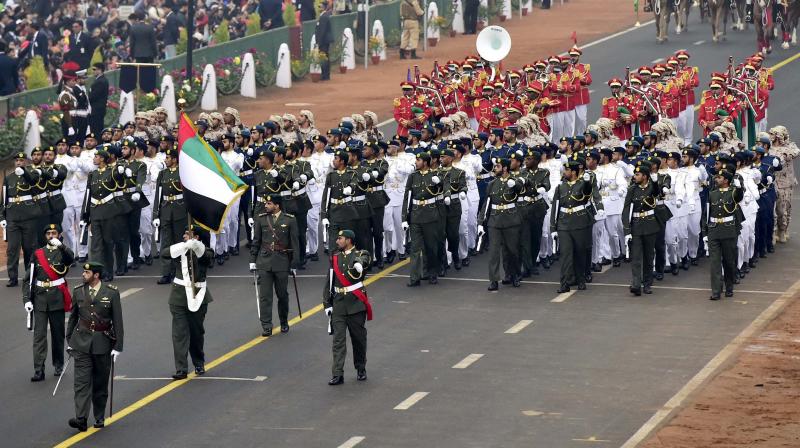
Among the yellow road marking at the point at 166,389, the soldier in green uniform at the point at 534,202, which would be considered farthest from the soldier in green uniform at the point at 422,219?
the yellow road marking at the point at 166,389

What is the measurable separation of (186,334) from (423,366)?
2878 mm

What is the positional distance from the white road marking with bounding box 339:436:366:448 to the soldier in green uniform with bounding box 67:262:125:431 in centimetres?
281

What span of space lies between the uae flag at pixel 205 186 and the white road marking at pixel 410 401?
3.11 meters

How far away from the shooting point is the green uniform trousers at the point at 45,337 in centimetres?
2394

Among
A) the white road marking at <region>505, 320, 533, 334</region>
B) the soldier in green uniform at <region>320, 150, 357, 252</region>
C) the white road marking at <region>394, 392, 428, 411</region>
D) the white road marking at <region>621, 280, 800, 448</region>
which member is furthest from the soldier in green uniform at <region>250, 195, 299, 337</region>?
the white road marking at <region>621, 280, 800, 448</region>

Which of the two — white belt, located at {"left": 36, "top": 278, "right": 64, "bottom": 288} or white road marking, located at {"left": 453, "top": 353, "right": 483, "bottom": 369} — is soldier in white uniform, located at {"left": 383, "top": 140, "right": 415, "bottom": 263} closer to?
white road marking, located at {"left": 453, "top": 353, "right": 483, "bottom": 369}

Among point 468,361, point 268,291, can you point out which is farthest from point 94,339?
point 468,361

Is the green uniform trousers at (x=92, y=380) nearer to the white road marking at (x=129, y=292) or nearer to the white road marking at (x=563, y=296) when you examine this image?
the white road marking at (x=129, y=292)

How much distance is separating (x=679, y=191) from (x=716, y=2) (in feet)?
78.9

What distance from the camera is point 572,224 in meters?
28.5

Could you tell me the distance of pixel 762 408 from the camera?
73.5 feet

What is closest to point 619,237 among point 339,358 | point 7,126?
point 339,358

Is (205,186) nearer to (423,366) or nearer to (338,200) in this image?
(423,366)

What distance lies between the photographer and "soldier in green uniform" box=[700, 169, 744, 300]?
2775cm
